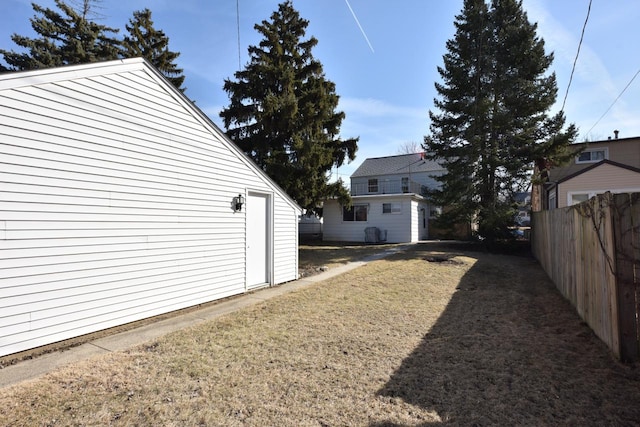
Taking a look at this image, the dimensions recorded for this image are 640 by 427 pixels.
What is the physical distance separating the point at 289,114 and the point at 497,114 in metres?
9.31

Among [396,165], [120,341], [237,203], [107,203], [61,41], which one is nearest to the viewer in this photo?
[120,341]

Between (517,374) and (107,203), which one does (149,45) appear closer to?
(107,203)

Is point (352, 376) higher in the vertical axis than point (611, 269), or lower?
lower

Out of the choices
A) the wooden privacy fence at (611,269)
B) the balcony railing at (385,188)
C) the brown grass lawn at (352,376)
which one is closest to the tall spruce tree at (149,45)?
the balcony railing at (385,188)

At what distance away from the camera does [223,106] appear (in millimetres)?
15984

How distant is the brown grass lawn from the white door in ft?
7.05

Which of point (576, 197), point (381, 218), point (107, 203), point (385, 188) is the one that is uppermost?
point (385, 188)

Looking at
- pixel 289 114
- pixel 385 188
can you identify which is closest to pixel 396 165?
pixel 385 188

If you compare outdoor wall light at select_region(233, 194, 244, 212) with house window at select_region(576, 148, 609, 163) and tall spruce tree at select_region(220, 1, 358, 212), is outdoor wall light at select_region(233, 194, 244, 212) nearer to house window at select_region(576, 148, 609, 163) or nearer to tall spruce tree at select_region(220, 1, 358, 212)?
tall spruce tree at select_region(220, 1, 358, 212)

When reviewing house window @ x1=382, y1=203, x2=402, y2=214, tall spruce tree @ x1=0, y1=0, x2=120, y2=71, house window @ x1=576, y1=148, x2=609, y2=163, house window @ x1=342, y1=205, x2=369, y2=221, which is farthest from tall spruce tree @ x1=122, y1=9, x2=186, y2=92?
house window @ x1=576, y1=148, x2=609, y2=163

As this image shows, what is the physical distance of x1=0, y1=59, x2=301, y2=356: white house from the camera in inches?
157

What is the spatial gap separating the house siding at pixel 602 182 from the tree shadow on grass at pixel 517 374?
10.1 meters

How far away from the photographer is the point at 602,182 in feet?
42.7

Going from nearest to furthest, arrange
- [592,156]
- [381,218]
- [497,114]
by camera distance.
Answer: [497,114] → [592,156] → [381,218]
